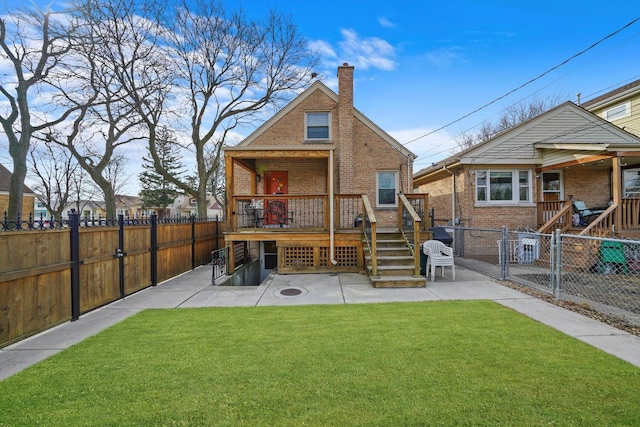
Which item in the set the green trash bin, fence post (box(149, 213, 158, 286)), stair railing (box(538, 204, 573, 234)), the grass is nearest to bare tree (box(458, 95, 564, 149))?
stair railing (box(538, 204, 573, 234))

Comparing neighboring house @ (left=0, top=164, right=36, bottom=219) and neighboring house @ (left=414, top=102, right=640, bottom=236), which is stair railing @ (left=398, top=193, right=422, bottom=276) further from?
neighboring house @ (left=0, top=164, right=36, bottom=219)

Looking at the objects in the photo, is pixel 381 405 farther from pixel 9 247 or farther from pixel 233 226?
pixel 233 226

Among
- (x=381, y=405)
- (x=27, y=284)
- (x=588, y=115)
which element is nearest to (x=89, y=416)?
(x=381, y=405)

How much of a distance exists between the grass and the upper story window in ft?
56.0

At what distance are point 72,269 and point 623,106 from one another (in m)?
22.5

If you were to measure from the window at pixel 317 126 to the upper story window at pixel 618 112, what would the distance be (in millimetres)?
14857

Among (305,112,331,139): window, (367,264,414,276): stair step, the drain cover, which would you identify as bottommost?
the drain cover

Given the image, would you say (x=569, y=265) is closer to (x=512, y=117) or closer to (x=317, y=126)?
(x=317, y=126)

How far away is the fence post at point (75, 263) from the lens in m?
5.08

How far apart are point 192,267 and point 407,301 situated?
7.20 meters

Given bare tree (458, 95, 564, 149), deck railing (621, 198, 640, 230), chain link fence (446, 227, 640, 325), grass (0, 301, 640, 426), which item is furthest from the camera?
bare tree (458, 95, 564, 149)

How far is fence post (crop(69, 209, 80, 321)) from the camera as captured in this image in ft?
16.7

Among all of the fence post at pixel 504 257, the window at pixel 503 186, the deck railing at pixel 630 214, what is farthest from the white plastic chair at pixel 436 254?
the deck railing at pixel 630 214

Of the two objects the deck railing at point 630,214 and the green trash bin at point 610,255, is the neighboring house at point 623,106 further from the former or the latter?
the green trash bin at point 610,255
